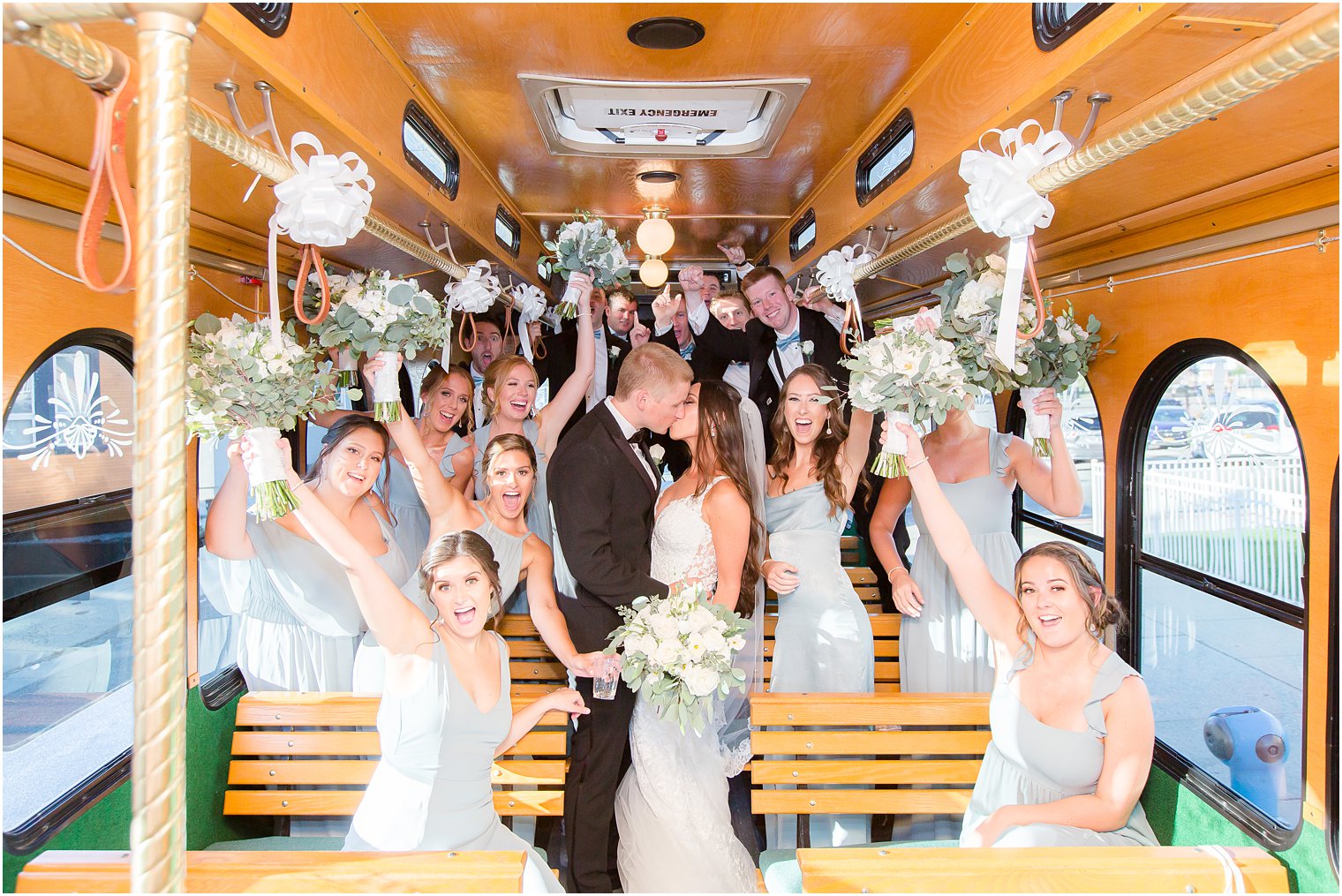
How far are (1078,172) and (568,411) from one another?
345 cm

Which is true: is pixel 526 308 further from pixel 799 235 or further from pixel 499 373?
pixel 799 235

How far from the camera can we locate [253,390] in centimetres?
260

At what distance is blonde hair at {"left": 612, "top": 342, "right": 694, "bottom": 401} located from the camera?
3.55m

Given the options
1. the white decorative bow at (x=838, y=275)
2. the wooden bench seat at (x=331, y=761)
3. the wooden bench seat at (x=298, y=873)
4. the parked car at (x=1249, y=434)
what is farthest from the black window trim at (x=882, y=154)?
the wooden bench seat at (x=298, y=873)

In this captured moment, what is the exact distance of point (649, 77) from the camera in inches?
125

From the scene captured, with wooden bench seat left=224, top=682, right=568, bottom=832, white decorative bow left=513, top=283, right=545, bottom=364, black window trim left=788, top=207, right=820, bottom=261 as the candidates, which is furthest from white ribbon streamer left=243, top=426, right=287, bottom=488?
black window trim left=788, top=207, right=820, bottom=261

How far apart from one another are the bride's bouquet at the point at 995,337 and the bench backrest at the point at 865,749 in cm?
121

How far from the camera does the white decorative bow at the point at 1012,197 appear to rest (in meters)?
2.08

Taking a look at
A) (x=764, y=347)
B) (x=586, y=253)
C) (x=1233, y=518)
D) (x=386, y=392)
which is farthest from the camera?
(x=764, y=347)

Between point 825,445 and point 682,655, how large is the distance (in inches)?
59.2

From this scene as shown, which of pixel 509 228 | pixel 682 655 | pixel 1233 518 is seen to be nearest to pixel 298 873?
pixel 682 655

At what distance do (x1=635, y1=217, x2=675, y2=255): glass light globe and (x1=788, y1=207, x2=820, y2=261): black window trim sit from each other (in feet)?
3.18

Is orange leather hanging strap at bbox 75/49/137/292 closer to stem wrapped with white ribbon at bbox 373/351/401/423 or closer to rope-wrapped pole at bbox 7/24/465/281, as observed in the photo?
rope-wrapped pole at bbox 7/24/465/281

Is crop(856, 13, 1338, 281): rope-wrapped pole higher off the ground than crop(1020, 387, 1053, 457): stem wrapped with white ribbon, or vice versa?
crop(856, 13, 1338, 281): rope-wrapped pole
